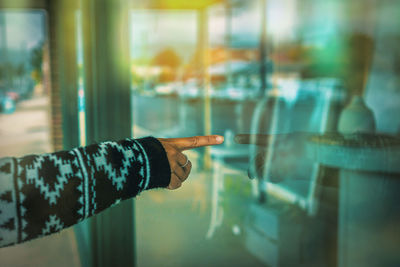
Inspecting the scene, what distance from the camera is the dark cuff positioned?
94cm

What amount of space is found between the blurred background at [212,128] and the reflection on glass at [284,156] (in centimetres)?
1

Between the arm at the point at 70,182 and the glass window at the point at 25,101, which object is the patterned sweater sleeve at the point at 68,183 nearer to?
the arm at the point at 70,182

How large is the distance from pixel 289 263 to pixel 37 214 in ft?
6.84

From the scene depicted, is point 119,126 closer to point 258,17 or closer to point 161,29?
point 161,29

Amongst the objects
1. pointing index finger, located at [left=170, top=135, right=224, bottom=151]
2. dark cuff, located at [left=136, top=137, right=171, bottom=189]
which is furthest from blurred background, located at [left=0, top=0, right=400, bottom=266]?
dark cuff, located at [left=136, top=137, right=171, bottom=189]

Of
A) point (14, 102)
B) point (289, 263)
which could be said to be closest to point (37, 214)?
point (289, 263)

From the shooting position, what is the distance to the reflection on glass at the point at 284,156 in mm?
1803

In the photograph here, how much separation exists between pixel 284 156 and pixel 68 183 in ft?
3.96

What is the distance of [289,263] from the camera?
2.55m

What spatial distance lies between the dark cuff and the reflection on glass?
50 cm

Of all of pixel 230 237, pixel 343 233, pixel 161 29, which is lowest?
pixel 230 237

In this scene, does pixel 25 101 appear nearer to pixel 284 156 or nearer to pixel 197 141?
pixel 284 156

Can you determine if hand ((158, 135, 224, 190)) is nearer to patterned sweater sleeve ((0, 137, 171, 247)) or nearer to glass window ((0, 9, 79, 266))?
patterned sweater sleeve ((0, 137, 171, 247))

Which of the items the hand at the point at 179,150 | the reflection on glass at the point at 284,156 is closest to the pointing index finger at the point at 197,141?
the hand at the point at 179,150
